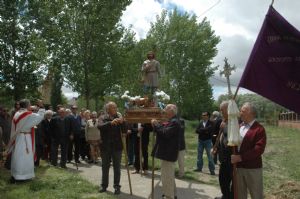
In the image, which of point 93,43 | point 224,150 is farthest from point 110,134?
point 93,43

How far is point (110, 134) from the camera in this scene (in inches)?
386

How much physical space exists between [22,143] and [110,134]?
2.65 m

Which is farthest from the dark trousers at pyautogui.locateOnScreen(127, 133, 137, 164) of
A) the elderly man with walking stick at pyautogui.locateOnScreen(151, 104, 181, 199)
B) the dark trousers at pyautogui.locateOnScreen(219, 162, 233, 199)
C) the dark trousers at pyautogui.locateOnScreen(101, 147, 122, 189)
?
the dark trousers at pyautogui.locateOnScreen(219, 162, 233, 199)

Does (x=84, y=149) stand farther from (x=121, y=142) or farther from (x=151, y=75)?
(x=121, y=142)

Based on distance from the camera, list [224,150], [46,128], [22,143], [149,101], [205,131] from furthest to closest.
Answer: [46,128] → [205,131] → [149,101] → [22,143] → [224,150]

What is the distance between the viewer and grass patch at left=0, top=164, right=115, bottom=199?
9.42 meters

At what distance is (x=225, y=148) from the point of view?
8.07 meters

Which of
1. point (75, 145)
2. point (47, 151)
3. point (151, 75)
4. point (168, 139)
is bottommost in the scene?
point (47, 151)

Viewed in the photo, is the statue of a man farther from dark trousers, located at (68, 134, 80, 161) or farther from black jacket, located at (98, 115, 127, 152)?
dark trousers, located at (68, 134, 80, 161)

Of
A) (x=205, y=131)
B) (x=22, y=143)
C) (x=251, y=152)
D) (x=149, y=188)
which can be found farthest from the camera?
(x=205, y=131)

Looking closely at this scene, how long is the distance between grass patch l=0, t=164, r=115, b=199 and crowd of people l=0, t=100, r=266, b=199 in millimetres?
377

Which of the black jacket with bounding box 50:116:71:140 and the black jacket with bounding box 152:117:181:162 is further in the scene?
the black jacket with bounding box 50:116:71:140

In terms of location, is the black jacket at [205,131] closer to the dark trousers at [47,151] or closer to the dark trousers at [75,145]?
the dark trousers at [75,145]

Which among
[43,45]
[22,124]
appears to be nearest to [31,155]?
[22,124]
